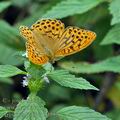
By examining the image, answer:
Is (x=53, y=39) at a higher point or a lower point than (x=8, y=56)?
higher

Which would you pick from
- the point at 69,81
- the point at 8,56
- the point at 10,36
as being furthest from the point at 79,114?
the point at 8,56

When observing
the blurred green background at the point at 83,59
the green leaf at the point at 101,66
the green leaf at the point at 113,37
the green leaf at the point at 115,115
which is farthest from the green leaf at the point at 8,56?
the green leaf at the point at 113,37

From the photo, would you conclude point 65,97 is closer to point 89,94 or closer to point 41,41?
Answer: point 89,94

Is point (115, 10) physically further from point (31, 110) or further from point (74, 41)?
point (31, 110)

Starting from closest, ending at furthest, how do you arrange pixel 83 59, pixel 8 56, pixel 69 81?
pixel 69 81 → pixel 8 56 → pixel 83 59

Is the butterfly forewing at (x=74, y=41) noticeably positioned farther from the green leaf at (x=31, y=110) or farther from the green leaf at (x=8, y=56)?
the green leaf at (x=8, y=56)
